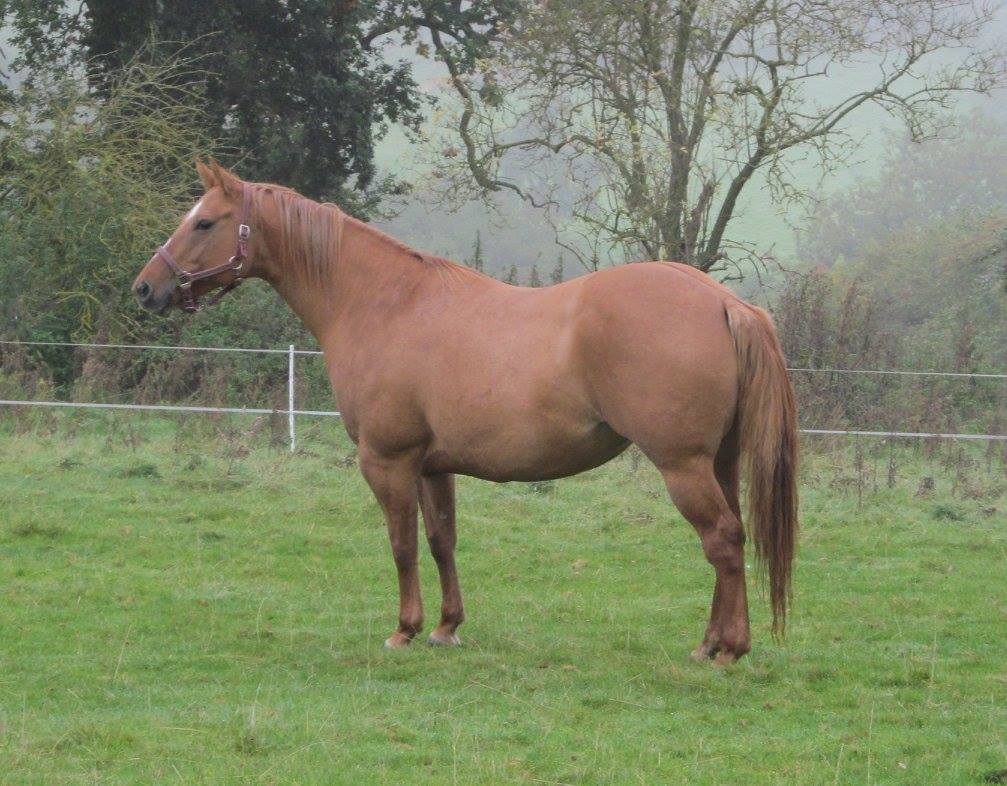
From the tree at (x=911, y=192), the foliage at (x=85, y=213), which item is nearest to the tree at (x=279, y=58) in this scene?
the foliage at (x=85, y=213)

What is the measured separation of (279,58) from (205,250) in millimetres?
15002

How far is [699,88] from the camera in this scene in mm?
16562

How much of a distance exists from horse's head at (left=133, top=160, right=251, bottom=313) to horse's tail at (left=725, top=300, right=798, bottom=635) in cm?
264

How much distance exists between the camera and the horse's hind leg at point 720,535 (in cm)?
503

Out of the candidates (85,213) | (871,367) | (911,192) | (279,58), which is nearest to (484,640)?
(871,367)

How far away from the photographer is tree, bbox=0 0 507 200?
1900 cm

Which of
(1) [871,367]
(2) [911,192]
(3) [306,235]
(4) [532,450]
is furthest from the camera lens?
(2) [911,192]

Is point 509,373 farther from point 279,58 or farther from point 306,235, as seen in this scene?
point 279,58

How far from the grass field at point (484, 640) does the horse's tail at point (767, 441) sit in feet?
1.68

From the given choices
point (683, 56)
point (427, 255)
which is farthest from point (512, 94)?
point (427, 255)

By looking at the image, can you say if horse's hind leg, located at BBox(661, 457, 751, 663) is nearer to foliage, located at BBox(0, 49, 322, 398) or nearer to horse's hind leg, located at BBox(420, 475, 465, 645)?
horse's hind leg, located at BBox(420, 475, 465, 645)

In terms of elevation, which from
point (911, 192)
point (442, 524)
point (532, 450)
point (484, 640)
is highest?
point (911, 192)

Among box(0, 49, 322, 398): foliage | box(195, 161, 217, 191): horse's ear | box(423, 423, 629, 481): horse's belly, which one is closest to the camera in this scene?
box(423, 423, 629, 481): horse's belly

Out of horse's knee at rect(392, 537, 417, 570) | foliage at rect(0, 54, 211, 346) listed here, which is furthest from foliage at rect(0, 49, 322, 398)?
horse's knee at rect(392, 537, 417, 570)
